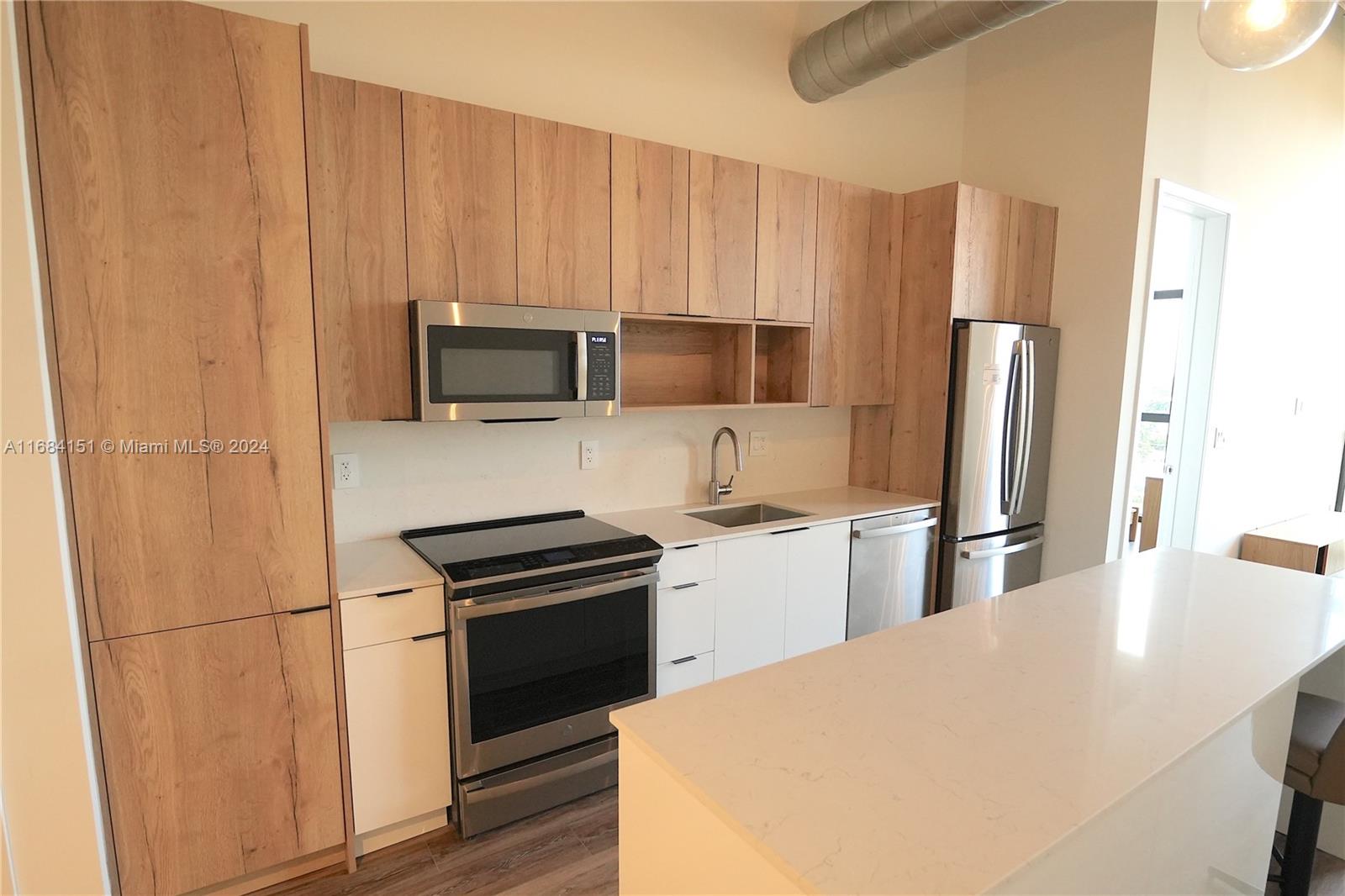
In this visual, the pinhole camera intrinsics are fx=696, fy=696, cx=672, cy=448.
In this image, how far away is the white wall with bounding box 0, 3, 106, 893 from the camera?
1540 mm

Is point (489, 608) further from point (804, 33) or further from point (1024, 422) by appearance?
point (804, 33)

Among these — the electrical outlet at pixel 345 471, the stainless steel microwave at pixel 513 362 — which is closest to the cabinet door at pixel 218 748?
the electrical outlet at pixel 345 471

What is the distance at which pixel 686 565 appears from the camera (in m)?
2.64

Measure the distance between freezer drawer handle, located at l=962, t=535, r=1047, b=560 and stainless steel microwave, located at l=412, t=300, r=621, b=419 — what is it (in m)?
1.93

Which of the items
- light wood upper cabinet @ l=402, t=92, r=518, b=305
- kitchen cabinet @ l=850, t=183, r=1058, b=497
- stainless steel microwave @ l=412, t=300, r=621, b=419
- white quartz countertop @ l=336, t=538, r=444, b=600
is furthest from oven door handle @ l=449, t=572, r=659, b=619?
kitchen cabinet @ l=850, t=183, r=1058, b=497

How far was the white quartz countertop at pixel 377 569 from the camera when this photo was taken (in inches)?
81.8

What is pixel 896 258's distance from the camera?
343cm

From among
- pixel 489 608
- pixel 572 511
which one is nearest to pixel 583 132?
pixel 572 511

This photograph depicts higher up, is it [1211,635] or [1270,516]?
[1211,635]

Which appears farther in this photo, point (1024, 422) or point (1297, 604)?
point (1024, 422)

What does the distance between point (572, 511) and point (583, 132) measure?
4.90ft

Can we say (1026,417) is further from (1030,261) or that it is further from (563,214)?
(563,214)

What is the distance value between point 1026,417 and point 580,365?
2265 mm

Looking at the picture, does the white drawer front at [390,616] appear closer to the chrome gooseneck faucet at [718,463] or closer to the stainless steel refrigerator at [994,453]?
the chrome gooseneck faucet at [718,463]
